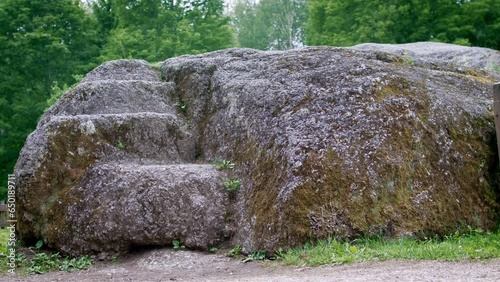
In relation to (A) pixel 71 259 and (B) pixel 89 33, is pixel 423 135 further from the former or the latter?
(B) pixel 89 33

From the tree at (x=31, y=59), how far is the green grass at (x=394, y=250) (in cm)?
1877

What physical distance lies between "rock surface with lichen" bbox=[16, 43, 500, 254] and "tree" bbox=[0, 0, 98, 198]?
51.0 feet

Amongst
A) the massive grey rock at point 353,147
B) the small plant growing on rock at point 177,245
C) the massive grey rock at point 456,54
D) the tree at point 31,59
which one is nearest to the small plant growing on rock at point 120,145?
the massive grey rock at point 353,147

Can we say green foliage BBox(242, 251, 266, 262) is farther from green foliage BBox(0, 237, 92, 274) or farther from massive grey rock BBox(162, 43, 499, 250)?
green foliage BBox(0, 237, 92, 274)

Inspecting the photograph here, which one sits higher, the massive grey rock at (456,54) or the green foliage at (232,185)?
the massive grey rock at (456,54)

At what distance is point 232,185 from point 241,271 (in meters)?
1.68

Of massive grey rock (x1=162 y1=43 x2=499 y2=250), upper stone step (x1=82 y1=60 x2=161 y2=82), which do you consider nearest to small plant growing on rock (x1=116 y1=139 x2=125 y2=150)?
massive grey rock (x1=162 y1=43 x2=499 y2=250)

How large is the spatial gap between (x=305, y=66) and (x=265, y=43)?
3770 cm

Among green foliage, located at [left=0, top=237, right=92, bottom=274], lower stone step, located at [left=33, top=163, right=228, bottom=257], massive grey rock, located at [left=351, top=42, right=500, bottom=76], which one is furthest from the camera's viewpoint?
massive grey rock, located at [left=351, top=42, right=500, bottom=76]

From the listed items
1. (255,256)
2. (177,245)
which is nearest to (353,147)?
(255,256)

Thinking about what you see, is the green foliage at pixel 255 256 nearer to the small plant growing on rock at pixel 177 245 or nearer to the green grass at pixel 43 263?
the small plant growing on rock at pixel 177 245

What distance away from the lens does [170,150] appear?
31.9ft

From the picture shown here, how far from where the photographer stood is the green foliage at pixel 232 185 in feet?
28.2

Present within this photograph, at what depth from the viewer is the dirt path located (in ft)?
18.9
